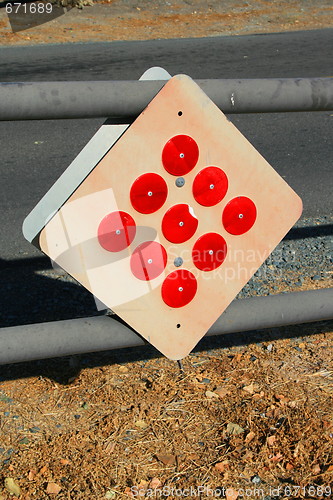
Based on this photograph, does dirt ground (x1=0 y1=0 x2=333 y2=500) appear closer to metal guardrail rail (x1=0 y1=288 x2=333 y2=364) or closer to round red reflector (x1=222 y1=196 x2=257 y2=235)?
metal guardrail rail (x1=0 y1=288 x2=333 y2=364)

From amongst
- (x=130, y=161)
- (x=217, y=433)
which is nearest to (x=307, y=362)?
(x=217, y=433)

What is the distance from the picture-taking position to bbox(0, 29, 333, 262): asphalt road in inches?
265

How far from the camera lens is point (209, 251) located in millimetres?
2822

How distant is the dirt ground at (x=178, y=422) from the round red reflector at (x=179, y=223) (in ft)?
2.97

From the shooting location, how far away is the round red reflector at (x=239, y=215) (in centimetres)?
279

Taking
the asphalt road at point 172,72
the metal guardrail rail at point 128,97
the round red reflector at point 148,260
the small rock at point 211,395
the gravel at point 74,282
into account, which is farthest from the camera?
the asphalt road at point 172,72

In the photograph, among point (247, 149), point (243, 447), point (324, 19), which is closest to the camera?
point (247, 149)

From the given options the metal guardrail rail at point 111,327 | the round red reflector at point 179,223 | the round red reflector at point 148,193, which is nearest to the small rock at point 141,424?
the metal guardrail rail at point 111,327

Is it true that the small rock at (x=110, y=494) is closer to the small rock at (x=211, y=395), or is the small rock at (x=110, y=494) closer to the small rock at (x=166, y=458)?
the small rock at (x=166, y=458)

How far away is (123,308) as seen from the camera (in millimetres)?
2701

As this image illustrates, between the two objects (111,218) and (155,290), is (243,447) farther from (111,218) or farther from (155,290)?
(111,218)

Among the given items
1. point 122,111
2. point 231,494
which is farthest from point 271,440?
point 122,111

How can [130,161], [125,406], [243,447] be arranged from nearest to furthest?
[130,161] < [243,447] < [125,406]

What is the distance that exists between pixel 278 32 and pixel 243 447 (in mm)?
14757
